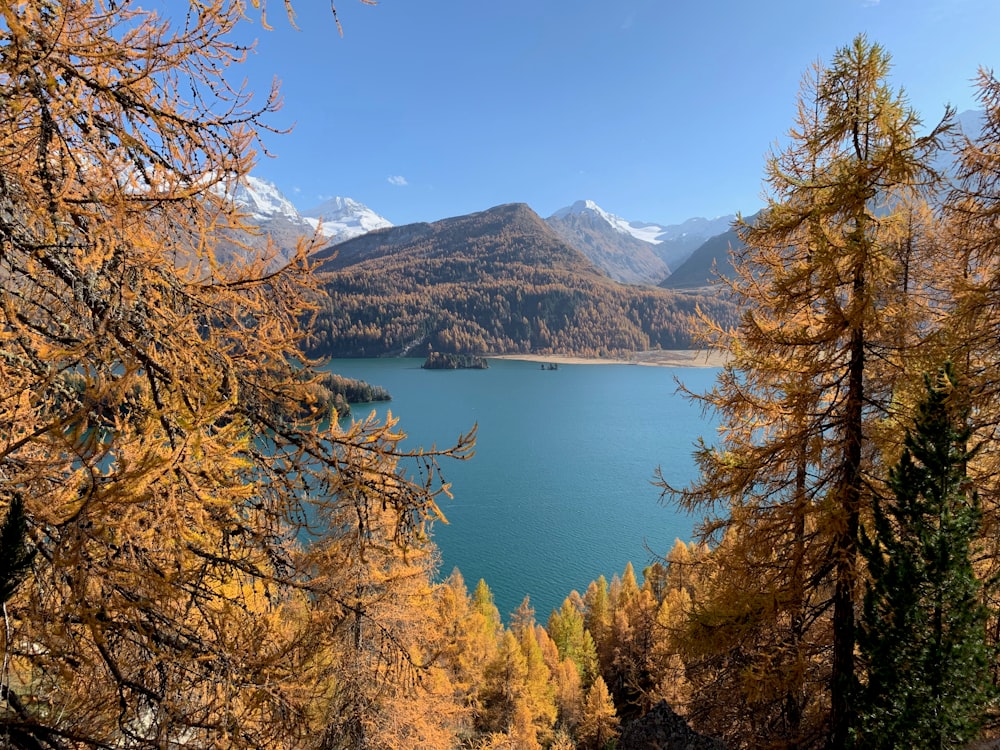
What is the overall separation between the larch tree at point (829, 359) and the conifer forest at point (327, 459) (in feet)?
0.11

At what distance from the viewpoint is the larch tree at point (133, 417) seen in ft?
4.99

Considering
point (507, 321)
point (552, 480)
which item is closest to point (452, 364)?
point (507, 321)

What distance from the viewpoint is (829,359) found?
4.68 meters

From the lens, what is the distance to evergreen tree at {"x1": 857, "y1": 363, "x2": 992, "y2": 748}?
417 centimetres

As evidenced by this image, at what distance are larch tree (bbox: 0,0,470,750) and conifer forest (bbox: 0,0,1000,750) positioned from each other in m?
0.02

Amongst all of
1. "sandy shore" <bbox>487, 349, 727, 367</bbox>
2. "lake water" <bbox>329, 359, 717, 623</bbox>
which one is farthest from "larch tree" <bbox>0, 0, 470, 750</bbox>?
"sandy shore" <bbox>487, 349, 727, 367</bbox>

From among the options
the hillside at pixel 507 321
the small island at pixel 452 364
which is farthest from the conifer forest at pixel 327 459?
the hillside at pixel 507 321

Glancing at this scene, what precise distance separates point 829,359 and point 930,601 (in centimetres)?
217

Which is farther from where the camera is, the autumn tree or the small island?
the small island

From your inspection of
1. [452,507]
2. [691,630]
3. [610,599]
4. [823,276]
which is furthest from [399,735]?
[452,507]

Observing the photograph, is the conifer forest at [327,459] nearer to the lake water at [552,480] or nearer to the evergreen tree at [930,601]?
the evergreen tree at [930,601]

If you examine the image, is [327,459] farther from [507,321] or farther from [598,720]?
[507,321]

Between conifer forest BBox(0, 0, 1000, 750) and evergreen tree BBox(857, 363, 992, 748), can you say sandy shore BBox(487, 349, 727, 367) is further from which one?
evergreen tree BBox(857, 363, 992, 748)

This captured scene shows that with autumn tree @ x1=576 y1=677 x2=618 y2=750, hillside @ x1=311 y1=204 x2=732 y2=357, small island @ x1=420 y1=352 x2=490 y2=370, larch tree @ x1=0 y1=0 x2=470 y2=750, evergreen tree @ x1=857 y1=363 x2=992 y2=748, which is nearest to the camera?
larch tree @ x1=0 y1=0 x2=470 y2=750
